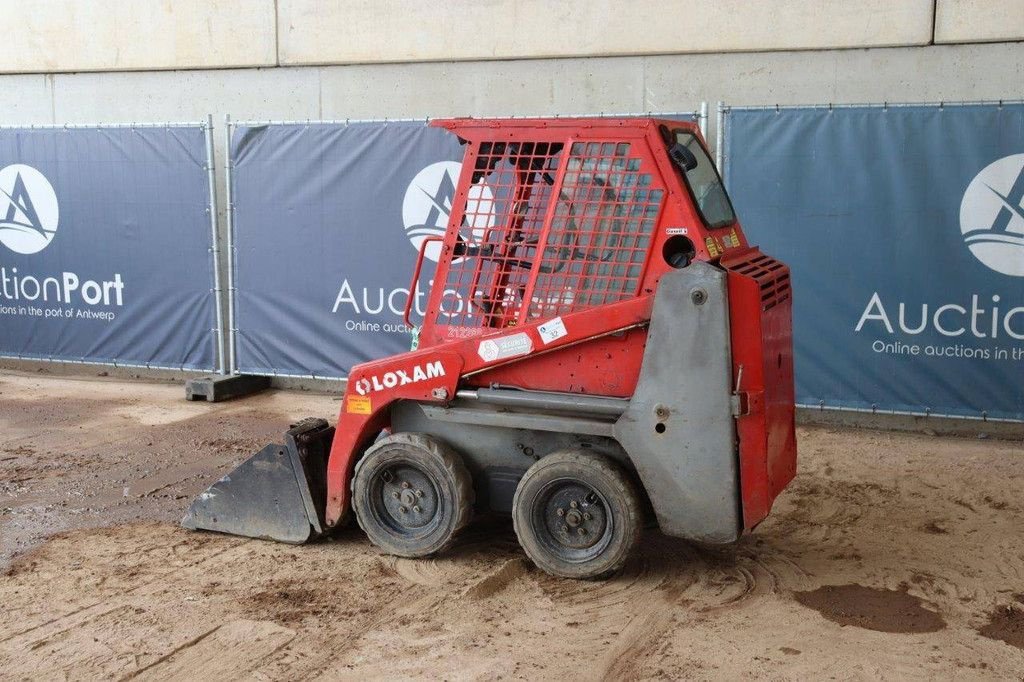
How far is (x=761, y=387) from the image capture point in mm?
4969

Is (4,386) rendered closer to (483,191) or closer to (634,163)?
(483,191)

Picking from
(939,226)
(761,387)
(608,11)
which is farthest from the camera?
(608,11)

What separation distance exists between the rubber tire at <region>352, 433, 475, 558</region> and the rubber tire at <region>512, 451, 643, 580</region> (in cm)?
30

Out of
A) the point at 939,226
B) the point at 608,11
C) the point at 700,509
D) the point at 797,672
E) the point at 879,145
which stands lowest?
the point at 797,672

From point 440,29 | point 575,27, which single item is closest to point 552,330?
point 575,27

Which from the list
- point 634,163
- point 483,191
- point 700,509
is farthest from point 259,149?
point 700,509

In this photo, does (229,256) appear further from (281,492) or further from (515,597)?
(515,597)

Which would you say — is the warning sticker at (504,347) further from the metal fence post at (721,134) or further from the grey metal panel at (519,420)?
the metal fence post at (721,134)

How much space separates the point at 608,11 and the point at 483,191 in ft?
13.4

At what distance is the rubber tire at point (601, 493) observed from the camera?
5.17 m

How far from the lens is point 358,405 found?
18.6ft

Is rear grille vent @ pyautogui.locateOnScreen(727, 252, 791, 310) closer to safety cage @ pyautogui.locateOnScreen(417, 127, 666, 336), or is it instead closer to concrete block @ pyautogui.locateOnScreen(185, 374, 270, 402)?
safety cage @ pyautogui.locateOnScreen(417, 127, 666, 336)

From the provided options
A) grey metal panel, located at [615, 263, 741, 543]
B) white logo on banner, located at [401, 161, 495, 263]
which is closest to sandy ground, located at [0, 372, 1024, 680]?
grey metal panel, located at [615, 263, 741, 543]

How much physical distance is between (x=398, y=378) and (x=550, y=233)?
3.52ft
